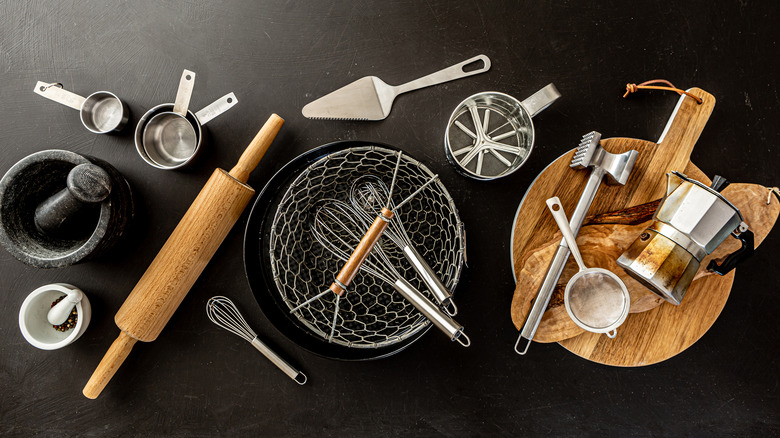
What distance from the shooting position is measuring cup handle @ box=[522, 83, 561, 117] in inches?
28.0

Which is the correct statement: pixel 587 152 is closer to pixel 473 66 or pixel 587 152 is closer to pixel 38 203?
pixel 473 66

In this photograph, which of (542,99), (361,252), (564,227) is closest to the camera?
(361,252)

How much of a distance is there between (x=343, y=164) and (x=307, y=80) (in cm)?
21

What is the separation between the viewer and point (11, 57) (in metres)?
0.74

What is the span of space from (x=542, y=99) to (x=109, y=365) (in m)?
0.88

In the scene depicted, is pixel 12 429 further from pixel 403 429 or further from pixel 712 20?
pixel 712 20

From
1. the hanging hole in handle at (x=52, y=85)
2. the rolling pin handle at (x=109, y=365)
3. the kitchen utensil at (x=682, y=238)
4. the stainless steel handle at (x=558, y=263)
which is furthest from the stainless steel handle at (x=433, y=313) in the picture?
the hanging hole in handle at (x=52, y=85)

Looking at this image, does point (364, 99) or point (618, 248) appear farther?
point (364, 99)

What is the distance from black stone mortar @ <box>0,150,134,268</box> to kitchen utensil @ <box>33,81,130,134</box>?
10 cm

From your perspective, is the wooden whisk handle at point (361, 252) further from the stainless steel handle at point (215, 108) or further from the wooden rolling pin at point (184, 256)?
the stainless steel handle at point (215, 108)

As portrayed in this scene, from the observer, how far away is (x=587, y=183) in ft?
2.13

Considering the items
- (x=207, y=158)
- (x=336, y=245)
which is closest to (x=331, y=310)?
(x=336, y=245)

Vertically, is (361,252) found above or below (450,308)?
above

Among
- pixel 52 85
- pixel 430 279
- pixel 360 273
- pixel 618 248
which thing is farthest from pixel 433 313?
pixel 52 85
